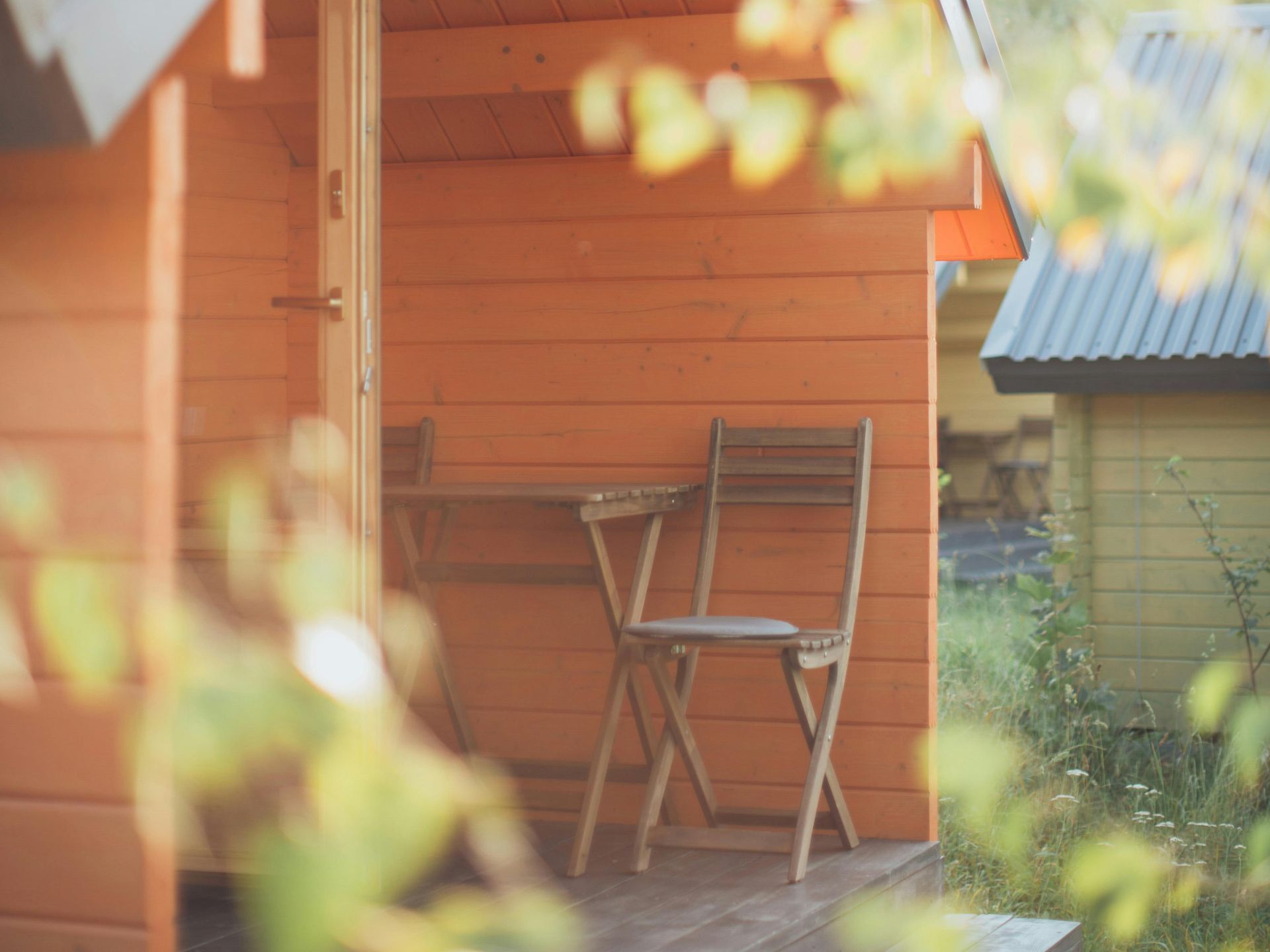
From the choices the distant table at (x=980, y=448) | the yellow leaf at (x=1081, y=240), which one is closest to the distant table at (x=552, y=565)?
the yellow leaf at (x=1081, y=240)

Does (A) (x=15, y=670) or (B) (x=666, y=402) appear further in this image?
(B) (x=666, y=402)

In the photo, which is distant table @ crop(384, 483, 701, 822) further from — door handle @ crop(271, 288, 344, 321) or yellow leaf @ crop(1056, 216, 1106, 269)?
yellow leaf @ crop(1056, 216, 1106, 269)

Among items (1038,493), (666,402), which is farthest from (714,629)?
(1038,493)

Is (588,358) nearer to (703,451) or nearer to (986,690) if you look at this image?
(703,451)

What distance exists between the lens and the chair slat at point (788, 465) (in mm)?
3691

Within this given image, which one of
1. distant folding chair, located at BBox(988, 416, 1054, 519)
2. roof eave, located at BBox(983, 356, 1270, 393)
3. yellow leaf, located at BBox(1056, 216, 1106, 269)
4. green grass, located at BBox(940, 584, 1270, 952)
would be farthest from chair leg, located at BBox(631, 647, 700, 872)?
distant folding chair, located at BBox(988, 416, 1054, 519)

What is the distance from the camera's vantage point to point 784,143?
39.8 inches

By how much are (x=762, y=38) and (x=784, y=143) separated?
8.33 ft

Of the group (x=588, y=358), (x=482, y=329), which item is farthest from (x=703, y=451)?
(x=482, y=329)

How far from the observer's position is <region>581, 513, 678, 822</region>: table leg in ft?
11.7

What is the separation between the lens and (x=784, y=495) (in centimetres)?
374

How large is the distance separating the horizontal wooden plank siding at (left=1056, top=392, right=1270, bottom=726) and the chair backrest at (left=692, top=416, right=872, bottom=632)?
2.98 metres

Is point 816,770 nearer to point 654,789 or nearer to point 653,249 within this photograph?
point 654,789

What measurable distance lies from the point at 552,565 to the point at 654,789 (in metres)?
0.71
